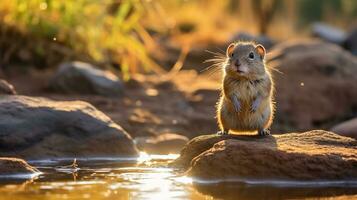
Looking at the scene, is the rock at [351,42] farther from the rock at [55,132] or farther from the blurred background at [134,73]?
the rock at [55,132]

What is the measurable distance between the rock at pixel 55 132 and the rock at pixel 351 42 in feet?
38.9

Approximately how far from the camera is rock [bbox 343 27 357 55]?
68.3 ft

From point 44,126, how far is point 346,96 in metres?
6.45

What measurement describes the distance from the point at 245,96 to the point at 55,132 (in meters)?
2.30

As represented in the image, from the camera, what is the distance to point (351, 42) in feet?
68.8

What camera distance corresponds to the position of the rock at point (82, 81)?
517 inches

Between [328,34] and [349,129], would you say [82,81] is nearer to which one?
[349,129]

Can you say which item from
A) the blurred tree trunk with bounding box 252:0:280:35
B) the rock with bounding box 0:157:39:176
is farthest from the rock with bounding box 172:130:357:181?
the blurred tree trunk with bounding box 252:0:280:35

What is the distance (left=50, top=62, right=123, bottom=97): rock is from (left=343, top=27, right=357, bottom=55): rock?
886 cm

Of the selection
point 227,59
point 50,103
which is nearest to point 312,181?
point 227,59

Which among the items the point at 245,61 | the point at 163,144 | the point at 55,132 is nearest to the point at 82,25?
the point at 163,144

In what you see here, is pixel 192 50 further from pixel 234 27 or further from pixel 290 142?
pixel 290 142

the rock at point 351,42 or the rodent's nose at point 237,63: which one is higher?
the rock at point 351,42

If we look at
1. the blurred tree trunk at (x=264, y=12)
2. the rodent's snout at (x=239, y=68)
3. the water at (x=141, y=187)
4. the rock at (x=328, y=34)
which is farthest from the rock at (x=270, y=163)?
the blurred tree trunk at (x=264, y=12)
